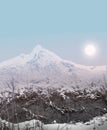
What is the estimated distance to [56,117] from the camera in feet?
44.0

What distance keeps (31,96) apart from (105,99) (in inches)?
118

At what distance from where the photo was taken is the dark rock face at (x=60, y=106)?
13.2 m

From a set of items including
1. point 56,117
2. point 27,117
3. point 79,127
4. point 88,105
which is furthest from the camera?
point 88,105

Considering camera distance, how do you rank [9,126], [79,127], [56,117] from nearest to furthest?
1. [9,126]
2. [79,127]
3. [56,117]

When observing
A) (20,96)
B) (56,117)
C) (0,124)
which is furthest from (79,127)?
(20,96)

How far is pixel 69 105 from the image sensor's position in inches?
576

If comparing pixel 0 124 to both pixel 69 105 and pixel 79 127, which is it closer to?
pixel 79 127

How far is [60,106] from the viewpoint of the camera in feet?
46.9

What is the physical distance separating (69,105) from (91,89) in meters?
2.54

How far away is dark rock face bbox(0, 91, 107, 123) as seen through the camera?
13.2 metres

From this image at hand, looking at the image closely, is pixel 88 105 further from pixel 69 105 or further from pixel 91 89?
pixel 91 89

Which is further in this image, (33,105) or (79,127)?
(33,105)

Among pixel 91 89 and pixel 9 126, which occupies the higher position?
pixel 91 89

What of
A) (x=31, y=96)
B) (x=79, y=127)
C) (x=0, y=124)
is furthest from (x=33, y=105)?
(x=0, y=124)
